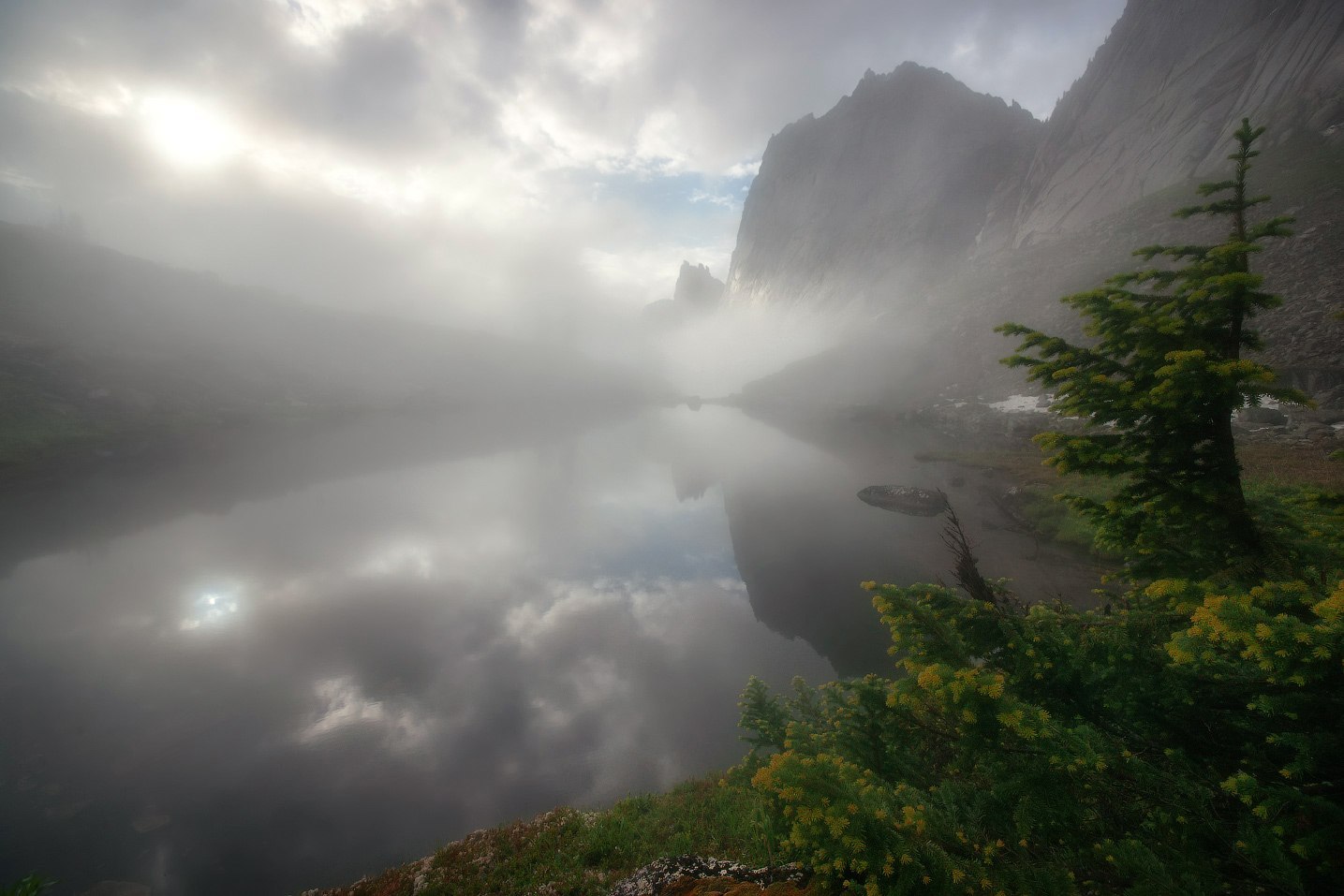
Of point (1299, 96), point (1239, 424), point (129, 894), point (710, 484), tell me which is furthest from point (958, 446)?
point (1299, 96)

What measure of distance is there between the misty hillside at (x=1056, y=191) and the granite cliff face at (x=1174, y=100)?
11.1 inches

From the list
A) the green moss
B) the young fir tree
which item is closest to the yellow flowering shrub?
the young fir tree

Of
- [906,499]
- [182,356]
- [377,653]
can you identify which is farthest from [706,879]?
[182,356]

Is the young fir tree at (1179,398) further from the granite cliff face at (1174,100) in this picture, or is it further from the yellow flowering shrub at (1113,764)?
the granite cliff face at (1174,100)

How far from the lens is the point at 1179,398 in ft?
17.4

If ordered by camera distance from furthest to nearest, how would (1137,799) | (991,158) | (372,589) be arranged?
(991,158) → (372,589) → (1137,799)

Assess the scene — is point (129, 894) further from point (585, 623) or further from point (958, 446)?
point (958, 446)

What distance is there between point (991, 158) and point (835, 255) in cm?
4959

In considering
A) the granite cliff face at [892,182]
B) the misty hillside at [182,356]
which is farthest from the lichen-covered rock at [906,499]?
the granite cliff face at [892,182]

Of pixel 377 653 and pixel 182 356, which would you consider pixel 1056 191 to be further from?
pixel 182 356

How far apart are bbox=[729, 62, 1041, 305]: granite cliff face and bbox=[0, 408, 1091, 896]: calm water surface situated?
421ft

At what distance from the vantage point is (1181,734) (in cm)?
403

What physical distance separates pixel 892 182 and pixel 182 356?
200 meters

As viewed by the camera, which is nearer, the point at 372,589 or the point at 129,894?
the point at 129,894
